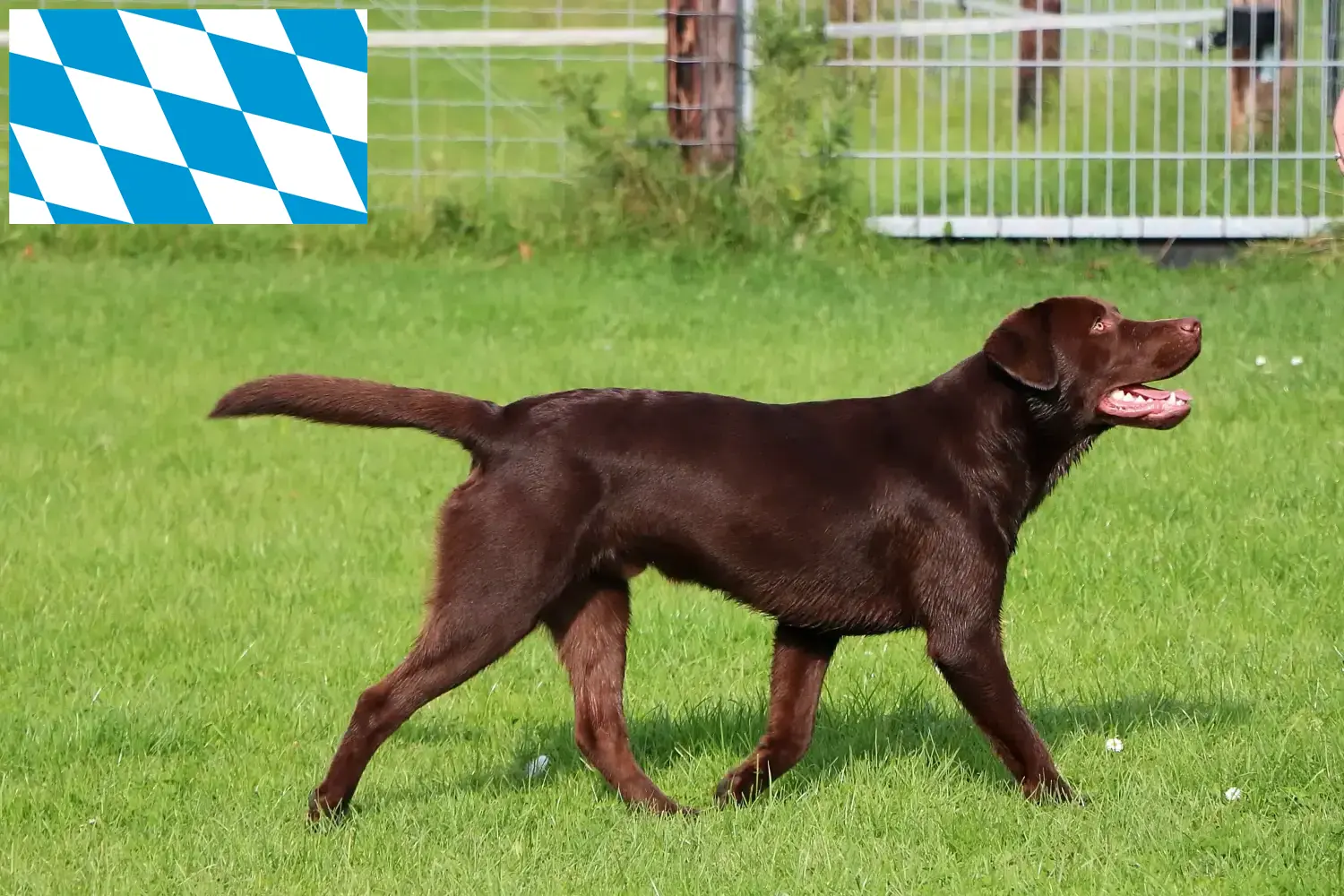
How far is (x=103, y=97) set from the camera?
1242cm

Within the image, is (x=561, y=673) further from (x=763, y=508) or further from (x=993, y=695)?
(x=993, y=695)

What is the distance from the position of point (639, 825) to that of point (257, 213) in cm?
905

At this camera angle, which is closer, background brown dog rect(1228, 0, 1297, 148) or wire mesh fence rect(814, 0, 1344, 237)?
wire mesh fence rect(814, 0, 1344, 237)

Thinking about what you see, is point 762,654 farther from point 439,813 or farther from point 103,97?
point 103,97

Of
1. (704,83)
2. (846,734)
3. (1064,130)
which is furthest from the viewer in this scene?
(1064,130)

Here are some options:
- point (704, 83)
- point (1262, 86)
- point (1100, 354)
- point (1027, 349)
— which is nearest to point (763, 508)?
point (1027, 349)

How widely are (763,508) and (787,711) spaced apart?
0.54 metres

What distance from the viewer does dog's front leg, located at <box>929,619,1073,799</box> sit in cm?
409

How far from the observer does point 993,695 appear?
13.4 feet

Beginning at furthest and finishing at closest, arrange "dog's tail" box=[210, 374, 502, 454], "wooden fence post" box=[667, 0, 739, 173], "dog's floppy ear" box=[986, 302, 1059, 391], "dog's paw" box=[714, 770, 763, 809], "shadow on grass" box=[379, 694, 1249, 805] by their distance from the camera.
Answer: "wooden fence post" box=[667, 0, 739, 173], "shadow on grass" box=[379, 694, 1249, 805], "dog's paw" box=[714, 770, 763, 809], "dog's floppy ear" box=[986, 302, 1059, 391], "dog's tail" box=[210, 374, 502, 454]

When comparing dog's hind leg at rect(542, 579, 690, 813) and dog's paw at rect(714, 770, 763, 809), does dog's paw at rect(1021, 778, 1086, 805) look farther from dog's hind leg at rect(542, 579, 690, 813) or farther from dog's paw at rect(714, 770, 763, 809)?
dog's hind leg at rect(542, 579, 690, 813)

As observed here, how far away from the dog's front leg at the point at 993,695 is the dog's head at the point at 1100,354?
542 mm

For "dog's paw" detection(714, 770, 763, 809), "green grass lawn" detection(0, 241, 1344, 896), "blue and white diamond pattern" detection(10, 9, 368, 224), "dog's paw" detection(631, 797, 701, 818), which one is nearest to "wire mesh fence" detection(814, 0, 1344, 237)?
"green grass lawn" detection(0, 241, 1344, 896)

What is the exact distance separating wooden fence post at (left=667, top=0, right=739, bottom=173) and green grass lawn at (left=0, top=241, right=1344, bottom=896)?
2389 millimetres
